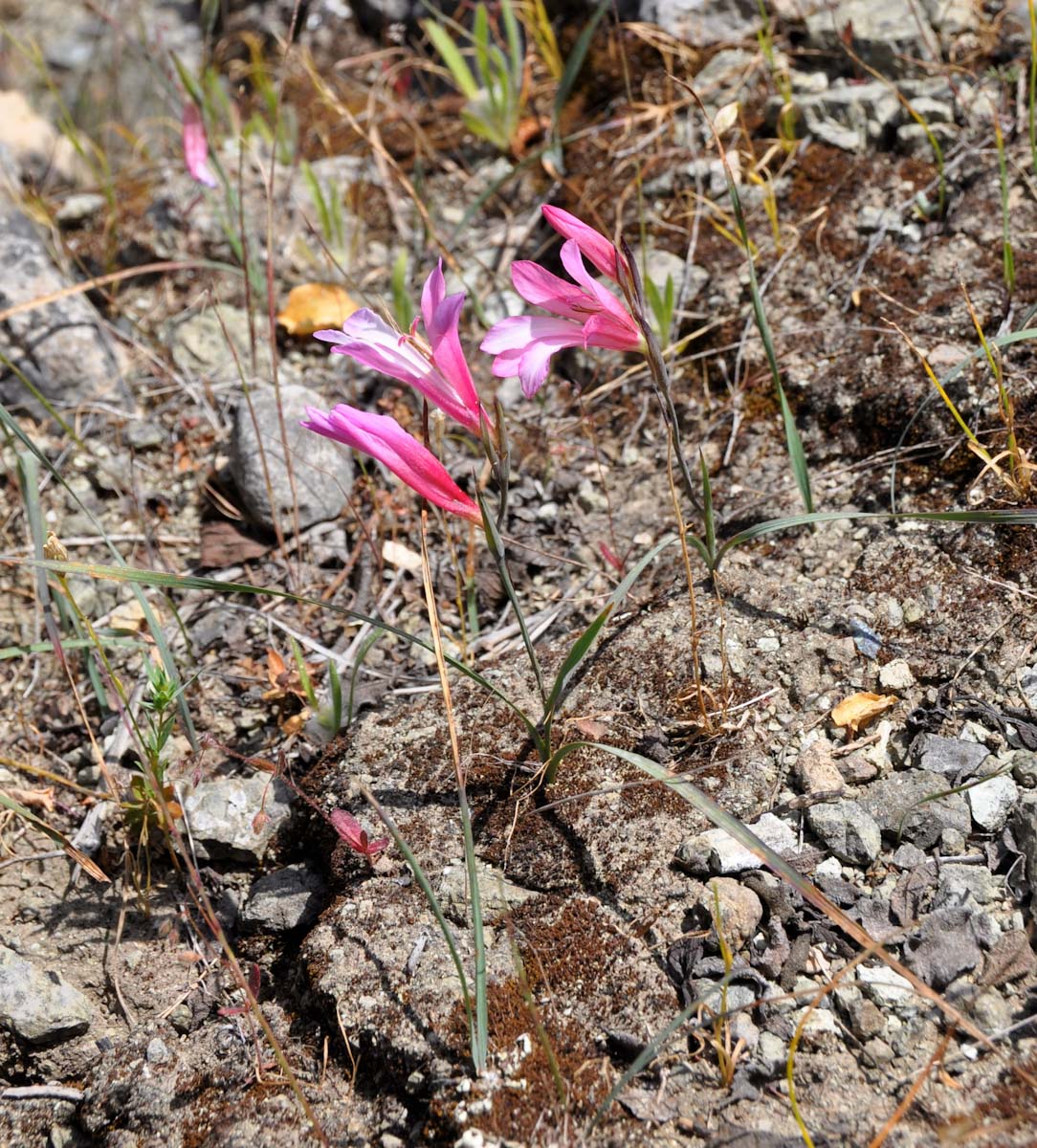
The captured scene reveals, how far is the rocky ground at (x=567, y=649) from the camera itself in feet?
4.92

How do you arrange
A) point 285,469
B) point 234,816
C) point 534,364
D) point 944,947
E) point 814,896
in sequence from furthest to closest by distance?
point 285,469 → point 234,816 → point 534,364 → point 944,947 → point 814,896

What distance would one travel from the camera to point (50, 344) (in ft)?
9.59

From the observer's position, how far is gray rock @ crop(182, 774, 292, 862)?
1.97 metres

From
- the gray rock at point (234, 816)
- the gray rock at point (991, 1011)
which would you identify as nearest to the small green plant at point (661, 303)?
the gray rock at point (234, 816)

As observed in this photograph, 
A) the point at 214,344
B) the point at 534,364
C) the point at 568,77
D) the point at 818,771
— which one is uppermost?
the point at 568,77

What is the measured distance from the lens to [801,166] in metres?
2.75

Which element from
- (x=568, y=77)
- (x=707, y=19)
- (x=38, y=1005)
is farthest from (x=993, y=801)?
(x=707, y=19)

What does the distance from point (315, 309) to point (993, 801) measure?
2365mm

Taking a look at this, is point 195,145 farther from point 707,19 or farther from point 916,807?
point 916,807

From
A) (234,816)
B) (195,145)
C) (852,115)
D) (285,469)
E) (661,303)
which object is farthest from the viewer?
(195,145)

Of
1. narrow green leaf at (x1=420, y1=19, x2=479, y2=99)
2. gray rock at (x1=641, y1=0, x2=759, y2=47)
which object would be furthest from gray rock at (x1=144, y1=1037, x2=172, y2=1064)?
gray rock at (x1=641, y1=0, x2=759, y2=47)

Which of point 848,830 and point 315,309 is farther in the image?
point 315,309

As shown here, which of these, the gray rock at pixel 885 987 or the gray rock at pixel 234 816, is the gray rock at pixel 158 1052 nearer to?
the gray rock at pixel 234 816

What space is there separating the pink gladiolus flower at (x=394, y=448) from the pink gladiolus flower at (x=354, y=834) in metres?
0.59
